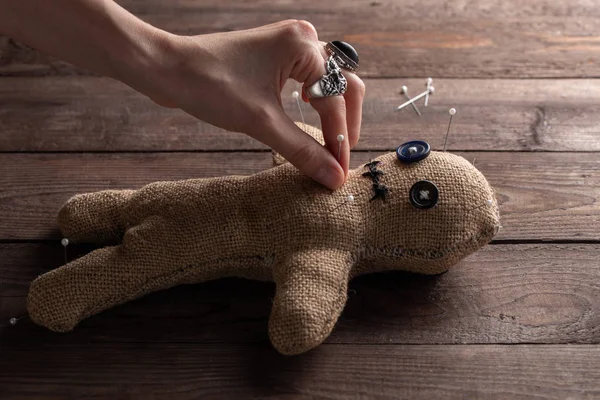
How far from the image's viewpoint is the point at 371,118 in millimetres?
1355

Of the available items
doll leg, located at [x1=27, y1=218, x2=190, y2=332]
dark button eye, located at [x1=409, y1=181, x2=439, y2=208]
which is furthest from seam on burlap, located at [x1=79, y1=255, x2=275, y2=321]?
dark button eye, located at [x1=409, y1=181, x2=439, y2=208]

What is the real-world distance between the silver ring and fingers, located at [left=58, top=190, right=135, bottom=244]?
0.35 metres

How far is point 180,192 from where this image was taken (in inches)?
41.0

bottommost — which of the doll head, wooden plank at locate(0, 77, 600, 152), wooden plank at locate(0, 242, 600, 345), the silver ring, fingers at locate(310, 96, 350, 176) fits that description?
wooden plank at locate(0, 242, 600, 345)

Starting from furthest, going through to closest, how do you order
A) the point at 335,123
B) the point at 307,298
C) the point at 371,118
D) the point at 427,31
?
the point at 427,31, the point at 371,118, the point at 335,123, the point at 307,298

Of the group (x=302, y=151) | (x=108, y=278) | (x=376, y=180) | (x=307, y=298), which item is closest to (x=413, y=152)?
(x=376, y=180)

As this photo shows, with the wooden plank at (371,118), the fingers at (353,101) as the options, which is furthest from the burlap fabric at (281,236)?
the wooden plank at (371,118)

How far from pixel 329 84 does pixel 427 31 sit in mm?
645

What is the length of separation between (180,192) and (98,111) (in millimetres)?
438

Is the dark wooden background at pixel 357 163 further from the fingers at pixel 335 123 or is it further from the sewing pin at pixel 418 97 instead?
the fingers at pixel 335 123

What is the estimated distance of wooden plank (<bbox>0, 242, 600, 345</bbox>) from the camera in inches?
39.5

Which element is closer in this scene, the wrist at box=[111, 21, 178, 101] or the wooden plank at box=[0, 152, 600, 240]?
the wrist at box=[111, 21, 178, 101]

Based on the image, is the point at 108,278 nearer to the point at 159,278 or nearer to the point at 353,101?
the point at 159,278

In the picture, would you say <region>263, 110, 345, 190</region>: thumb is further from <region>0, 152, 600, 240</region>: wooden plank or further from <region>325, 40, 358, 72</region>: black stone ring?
<region>0, 152, 600, 240</region>: wooden plank
